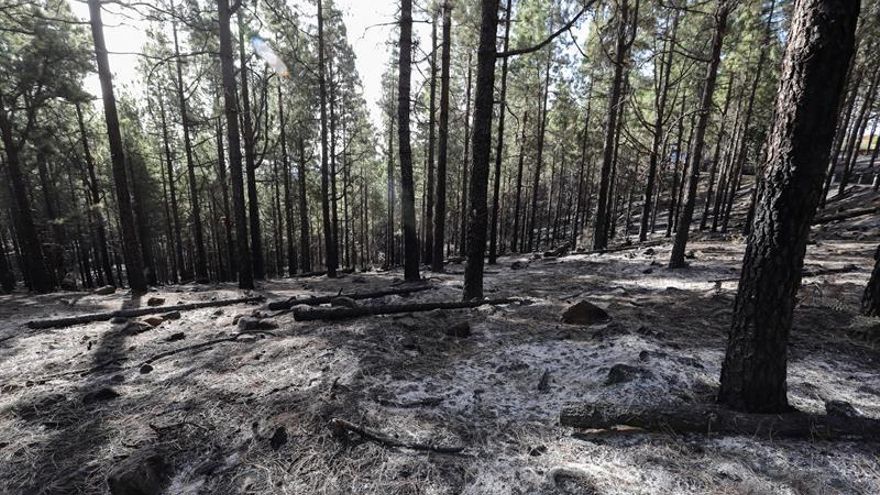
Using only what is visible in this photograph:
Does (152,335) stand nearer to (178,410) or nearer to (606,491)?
(178,410)

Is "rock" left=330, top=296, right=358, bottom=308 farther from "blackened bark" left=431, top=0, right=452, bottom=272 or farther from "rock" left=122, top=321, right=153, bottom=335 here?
"blackened bark" left=431, top=0, right=452, bottom=272

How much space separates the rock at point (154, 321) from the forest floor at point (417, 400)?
0.96ft

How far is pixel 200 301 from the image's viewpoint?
28.7 ft

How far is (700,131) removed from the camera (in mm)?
10133

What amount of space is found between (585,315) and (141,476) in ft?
18.2

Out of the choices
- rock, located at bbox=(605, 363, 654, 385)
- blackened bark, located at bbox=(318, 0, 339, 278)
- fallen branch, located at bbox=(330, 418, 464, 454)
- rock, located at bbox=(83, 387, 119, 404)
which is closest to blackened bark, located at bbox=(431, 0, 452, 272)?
blackened bark, located at bbox=(318, 0, 339, 278)

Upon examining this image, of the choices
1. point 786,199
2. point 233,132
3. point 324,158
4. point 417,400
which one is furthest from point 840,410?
point 324,158

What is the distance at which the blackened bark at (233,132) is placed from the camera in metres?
9.62

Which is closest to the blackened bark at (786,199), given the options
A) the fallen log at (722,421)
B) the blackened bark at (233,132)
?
the fallen log at (722,421)

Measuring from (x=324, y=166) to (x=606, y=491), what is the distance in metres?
14.6

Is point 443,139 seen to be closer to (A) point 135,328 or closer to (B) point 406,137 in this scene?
(B) point 406,137

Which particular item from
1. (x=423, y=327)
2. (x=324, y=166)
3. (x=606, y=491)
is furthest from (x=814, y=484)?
(x=324, y=166)

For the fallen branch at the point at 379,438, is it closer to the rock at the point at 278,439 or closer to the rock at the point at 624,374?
the rock at the point at 278,439

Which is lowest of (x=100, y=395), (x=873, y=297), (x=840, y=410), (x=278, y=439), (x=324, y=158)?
(x=100, y=395)
